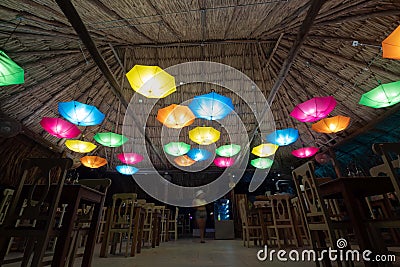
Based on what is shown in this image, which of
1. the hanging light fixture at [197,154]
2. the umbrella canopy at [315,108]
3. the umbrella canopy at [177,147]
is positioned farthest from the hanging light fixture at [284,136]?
the umbrella canopy at [177,147]

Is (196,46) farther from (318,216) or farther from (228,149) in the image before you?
(318,216)

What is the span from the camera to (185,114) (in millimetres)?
4949

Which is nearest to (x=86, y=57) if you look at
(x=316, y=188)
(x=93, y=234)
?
(x=93, y=234)

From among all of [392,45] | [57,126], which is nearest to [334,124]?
[392,45]

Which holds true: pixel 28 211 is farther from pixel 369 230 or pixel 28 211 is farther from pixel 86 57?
pixel 86 57

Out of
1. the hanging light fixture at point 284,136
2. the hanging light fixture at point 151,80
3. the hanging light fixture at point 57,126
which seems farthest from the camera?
the hanging light fixture at point 284,136

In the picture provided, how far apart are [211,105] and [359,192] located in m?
3.10

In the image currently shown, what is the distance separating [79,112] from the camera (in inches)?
170

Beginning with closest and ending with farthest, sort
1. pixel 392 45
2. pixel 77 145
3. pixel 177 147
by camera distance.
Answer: pixel 392 45 → pixel 77 145 → pixel 177 147

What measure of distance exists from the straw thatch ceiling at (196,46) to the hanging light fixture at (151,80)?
3.42ft

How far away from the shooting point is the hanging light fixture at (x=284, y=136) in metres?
5.68

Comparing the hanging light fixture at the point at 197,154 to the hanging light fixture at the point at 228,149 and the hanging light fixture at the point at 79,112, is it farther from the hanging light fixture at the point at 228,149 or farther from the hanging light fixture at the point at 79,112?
the hanging light fixture at the point at 79,112

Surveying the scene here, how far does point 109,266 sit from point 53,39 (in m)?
4.19

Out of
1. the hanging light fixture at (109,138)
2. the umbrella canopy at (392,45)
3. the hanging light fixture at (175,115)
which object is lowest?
the umbrella canopy at (392,45)
